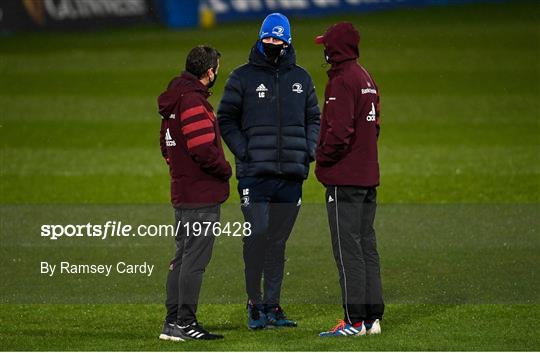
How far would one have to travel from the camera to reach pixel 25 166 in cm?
1570

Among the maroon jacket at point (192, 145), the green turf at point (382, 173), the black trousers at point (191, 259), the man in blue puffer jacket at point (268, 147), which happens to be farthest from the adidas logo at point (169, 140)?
Answer: the green turf at point (382, 173)

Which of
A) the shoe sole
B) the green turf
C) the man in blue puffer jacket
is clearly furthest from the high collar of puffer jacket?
the shoe sole

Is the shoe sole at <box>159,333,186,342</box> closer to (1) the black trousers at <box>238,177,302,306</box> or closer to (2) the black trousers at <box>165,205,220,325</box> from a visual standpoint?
(2) the black trousers at <box>165,205,220,325</box>

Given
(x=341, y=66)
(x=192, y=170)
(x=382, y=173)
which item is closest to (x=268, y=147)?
(x=192, y=170)

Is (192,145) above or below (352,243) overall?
above

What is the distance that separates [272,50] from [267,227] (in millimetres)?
1163

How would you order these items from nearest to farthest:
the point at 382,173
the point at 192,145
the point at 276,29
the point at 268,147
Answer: the point at 192,145
the point at 276,29
the point at 268,147
the point at 382,173

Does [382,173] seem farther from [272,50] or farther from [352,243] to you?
[352,243]

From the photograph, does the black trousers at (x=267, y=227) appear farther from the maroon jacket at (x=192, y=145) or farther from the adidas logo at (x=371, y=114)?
the adidas logo at (x=371, y=114)

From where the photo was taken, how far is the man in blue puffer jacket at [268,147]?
28.4ft

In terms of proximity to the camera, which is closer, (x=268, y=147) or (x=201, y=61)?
(x=201, y=61)

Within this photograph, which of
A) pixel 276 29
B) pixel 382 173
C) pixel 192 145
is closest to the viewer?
pixel 192 145

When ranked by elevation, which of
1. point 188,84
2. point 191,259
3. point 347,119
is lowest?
point 191,259

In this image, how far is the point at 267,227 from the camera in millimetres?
8750
